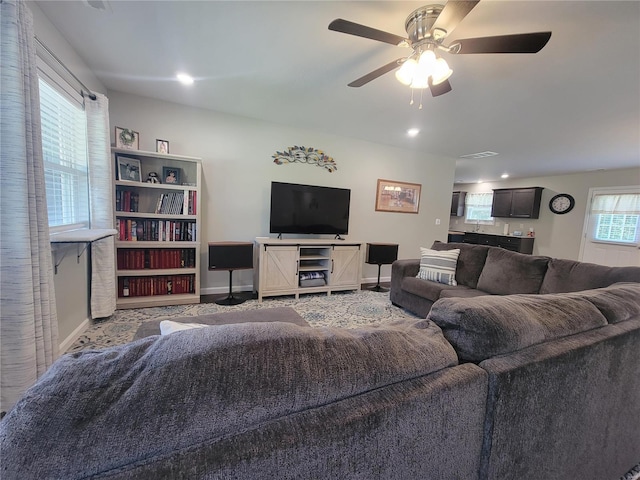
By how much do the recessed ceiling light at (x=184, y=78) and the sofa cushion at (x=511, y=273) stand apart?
369cm

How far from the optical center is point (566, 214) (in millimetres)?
5930

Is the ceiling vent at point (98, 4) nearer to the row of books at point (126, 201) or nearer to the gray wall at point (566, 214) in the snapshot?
the row of books at point (126, 201)

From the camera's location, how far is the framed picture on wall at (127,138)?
9.32ft

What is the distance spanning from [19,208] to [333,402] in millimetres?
1874

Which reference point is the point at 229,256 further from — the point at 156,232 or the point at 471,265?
the point at 471,265

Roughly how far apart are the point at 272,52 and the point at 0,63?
5.19 feet

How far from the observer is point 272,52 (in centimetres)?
209

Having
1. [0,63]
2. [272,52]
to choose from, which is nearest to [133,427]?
[0,63]

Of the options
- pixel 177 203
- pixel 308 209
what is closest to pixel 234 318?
pixel 177 203

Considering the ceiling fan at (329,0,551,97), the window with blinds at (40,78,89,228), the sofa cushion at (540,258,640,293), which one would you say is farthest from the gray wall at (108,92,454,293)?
the sofa cushion at (540,258,640,293)

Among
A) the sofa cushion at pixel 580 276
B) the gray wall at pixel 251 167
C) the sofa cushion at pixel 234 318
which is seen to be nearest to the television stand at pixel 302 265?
the gray wall at pixel 251 167

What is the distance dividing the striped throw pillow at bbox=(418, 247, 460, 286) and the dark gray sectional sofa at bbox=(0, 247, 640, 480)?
204cm

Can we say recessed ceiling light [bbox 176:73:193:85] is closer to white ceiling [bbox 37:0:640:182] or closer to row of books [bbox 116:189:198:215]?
white ceiling [bbox 37:0:640:182]

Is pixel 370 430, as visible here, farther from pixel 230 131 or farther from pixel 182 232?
pixel 230 131
